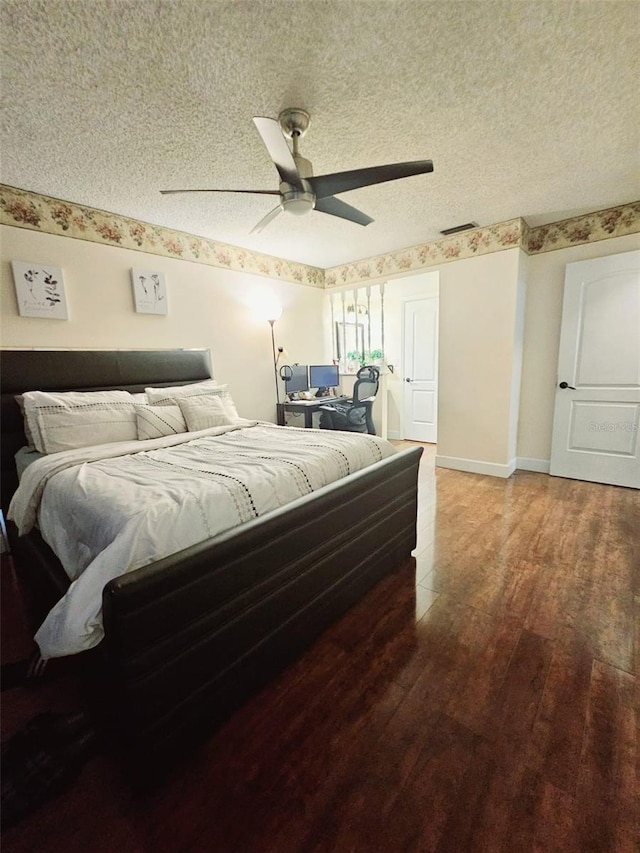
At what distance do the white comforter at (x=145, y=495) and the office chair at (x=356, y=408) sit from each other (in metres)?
2.14

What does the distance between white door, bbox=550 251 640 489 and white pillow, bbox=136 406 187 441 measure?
3.56 metres

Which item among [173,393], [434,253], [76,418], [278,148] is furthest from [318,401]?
[278,148]

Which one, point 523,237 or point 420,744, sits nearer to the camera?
point 420,744

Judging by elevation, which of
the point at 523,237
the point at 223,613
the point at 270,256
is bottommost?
the point at 223,613

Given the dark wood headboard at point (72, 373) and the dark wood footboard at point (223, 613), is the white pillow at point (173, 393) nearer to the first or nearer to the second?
the dark wood headboard at point (72, 373)

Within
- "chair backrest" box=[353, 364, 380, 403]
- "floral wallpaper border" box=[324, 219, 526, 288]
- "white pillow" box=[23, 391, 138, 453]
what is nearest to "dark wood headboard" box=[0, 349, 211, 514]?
"white pillow" box=[23, 391, 138, 453]

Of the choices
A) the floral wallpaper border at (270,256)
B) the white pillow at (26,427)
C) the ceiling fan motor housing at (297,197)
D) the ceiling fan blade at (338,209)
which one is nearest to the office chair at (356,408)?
the floral wallpaper border at (270,256)

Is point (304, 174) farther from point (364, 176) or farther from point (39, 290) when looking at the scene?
point (39, 290)

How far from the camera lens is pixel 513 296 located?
333 centimetres

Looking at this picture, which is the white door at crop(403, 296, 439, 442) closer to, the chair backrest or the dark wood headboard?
the chair backrest

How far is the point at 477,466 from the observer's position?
3.80m

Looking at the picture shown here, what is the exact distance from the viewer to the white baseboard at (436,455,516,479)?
11.9 feet

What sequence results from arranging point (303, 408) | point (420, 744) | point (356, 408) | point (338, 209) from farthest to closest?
point (356, 408) < point (303, 408) < point (338, 209) < point (420, 744)

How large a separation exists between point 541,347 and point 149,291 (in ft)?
12.5
